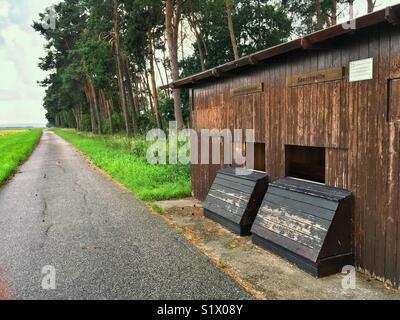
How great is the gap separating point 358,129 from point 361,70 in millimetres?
759

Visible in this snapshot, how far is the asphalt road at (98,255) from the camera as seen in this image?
4.55 m

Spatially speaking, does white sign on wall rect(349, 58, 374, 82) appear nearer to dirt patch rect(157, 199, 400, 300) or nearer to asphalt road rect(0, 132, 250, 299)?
dirt patch rect(157, 199, 400, 300)

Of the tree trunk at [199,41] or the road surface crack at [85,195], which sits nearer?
the road surface crack at [85,195]

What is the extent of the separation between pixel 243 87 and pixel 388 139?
351 centimetres

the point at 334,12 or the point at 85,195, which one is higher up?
the point at 334,12

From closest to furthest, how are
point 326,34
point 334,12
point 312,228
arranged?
1. point 326,34
2. point 312,228
3. point 334,12

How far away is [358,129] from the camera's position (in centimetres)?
484

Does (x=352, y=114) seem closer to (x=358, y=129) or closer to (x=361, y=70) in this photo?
(x=358, y=129)

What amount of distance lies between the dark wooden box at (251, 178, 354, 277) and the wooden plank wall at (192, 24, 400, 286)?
0.60 feet

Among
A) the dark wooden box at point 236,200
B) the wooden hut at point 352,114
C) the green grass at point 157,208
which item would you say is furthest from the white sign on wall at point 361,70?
the green grass at point 157,208

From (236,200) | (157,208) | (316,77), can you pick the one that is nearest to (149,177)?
(157,208)

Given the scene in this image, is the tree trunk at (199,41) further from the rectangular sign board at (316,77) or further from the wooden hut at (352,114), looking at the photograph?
the rectangular sign board at (316,77)

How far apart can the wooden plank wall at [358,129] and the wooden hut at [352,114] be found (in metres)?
0.01

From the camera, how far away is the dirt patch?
4340 millimetres
